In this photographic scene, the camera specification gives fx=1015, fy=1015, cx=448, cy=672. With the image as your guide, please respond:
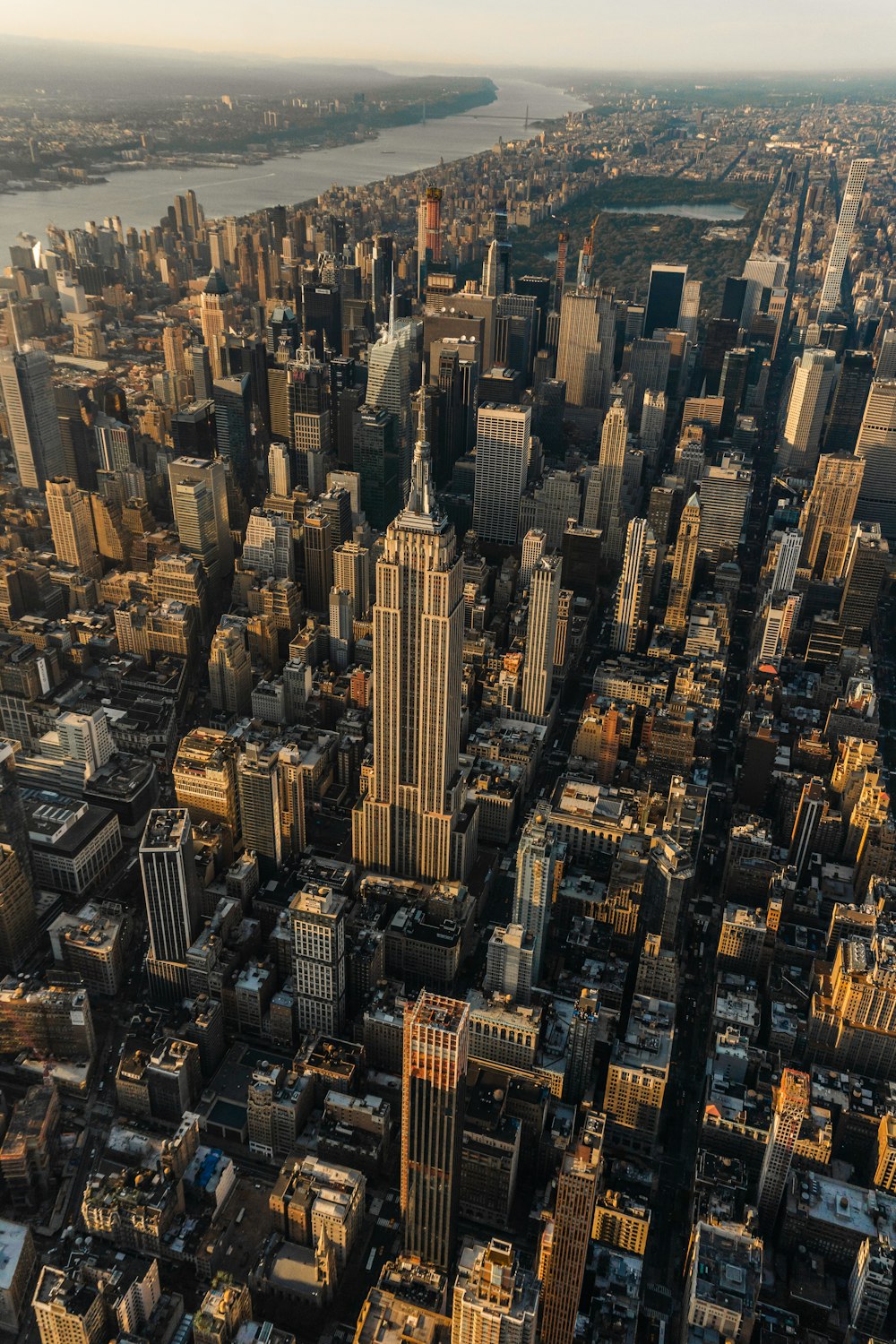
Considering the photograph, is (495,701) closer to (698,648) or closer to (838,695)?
(698,648)

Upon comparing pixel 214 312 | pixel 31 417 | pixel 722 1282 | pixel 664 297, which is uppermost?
pixel 214 312

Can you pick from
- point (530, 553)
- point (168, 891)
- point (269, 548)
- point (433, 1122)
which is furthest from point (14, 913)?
point (530, 553)

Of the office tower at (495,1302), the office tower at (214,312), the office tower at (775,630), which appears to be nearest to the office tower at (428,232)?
the office tower at (214,312)

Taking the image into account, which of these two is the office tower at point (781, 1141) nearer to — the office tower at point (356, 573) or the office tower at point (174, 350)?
the office tower at point (356, 573)

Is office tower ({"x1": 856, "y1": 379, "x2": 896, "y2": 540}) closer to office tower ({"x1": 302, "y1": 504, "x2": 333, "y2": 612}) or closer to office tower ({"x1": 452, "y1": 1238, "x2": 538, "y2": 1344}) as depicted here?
office tower ({"x1": 302, "y1": 504, "x2": 333, "y2": 612})

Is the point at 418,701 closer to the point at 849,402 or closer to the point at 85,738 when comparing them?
the point at 85,738

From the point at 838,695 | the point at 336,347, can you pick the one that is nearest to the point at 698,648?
the point at 838,695

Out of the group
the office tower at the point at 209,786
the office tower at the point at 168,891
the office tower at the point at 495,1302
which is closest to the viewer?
the office tower at the point at 495,1302
